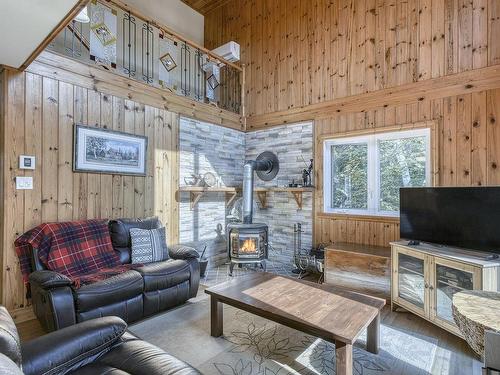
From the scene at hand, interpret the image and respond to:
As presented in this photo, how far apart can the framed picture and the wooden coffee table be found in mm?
2066

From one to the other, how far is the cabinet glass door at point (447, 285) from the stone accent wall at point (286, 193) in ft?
6.57

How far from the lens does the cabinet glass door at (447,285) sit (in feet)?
7.86

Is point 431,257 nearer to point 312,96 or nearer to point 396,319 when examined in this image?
point 396,319

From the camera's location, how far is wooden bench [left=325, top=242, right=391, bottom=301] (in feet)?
10.7

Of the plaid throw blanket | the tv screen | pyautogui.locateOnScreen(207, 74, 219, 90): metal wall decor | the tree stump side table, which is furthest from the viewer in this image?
pyautogui.locateOnScreen(207, 74, 219, 90): metal wall decor

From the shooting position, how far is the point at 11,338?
113 centimetres

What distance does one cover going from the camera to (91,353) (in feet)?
4.80

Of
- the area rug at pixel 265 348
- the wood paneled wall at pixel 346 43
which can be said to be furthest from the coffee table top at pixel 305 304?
the wood paneled wall at pixel 346 43

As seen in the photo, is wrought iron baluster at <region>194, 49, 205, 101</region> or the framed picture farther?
wrought iron baluster at <region>194, 49, 205, 101</region>

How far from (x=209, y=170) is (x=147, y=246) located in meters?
1.86

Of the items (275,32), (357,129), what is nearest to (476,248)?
(357,129)

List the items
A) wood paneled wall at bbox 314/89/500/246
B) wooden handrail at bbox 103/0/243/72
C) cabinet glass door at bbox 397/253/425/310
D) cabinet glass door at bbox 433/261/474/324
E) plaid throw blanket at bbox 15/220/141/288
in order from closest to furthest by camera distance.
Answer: cabinet glass door at bbox 433/261/474/324, plaid throw blanket at bbox 15/220/141/288, cabinet glass door at bbox 397/253/425/310, wood paneled wall at bbox 314/89/500/246, wooden handrail at bbox 103/0/243/72

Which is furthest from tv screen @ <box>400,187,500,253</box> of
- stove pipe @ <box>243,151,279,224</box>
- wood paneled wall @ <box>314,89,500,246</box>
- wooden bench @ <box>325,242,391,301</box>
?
stove pipe @ <box>243,151,279,224</box>

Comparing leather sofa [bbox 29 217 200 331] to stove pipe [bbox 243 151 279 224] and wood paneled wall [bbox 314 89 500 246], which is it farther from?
wood paneled wall [bbox 314 89 500 246]
